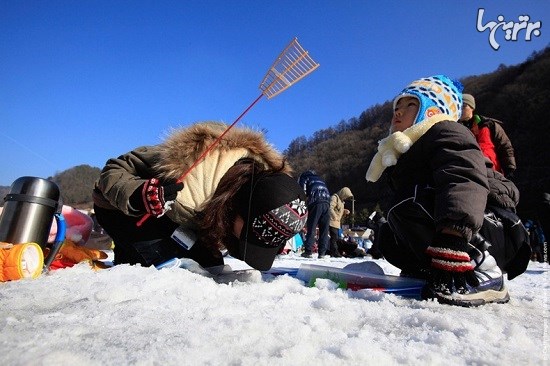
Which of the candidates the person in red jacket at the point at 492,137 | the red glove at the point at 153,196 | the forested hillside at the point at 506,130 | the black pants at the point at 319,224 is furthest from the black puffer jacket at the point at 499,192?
the forested hillside at the point at 506,130

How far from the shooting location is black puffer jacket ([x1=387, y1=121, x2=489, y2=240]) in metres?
1.14

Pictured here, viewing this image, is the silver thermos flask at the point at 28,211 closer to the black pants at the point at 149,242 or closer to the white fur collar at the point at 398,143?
the black pants at the point at 149,242

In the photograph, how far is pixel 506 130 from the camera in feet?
123

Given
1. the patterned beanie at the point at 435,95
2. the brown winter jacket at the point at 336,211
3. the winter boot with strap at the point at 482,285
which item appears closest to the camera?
the winter boot with strap at the point at 482,285

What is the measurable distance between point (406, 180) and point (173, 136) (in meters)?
1.08

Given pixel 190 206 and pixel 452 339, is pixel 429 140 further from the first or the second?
pixel 190 206

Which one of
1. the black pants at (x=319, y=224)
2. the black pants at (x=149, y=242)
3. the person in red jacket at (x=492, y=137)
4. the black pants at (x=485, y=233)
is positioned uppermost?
the person in red jacket at (x=492, y=137)

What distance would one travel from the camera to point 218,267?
1745 mm

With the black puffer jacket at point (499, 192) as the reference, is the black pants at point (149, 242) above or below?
below

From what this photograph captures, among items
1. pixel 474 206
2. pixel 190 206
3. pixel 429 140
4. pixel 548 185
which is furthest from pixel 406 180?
pixel 548 185

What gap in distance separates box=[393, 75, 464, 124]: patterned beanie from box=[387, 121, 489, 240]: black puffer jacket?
0.23 metres

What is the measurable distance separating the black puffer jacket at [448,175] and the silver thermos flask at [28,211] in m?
1.57

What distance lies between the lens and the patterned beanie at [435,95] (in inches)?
64.2

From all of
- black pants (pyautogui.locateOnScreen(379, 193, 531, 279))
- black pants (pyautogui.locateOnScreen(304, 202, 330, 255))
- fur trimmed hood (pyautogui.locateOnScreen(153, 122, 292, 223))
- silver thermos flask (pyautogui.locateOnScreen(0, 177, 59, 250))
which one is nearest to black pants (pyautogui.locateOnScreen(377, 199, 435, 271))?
black pants (pyautogui.locateOnScreen(379, 193, 531, 279))
